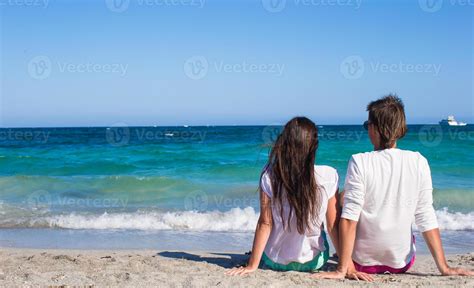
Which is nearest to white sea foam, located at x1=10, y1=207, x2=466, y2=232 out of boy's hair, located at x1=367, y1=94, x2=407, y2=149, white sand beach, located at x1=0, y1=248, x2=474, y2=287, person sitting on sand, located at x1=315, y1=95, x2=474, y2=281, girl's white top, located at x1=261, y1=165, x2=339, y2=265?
white sand beach, located at x1=0, y1=248, x2=474, y2=287

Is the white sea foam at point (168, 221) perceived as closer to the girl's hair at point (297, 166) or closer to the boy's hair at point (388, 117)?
the girl's hair at point (297, 166)

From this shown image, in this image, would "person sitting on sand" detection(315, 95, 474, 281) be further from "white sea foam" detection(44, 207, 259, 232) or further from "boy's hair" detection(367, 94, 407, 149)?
"white sea foam" detection(44, 207, 259, 232)

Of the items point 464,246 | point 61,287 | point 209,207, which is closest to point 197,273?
point 61,287

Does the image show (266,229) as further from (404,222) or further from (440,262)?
(440,262)

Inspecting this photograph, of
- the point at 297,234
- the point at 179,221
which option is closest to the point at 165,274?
the point at 297,234

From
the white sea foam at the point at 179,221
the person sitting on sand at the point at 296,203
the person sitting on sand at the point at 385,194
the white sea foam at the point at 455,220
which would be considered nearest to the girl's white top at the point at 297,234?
the person sitting on sand at the point at 296,203

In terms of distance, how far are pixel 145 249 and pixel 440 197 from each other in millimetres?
6650

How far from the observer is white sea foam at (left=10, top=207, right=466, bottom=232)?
8211 mm

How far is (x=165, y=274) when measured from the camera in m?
Answer: 4.40

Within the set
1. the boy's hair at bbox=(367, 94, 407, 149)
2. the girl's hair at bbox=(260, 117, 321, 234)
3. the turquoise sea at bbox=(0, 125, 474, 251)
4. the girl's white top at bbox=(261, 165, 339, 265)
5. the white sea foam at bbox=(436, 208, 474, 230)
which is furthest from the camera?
the white sea foam at bbox=(436, 208, 474, 230)

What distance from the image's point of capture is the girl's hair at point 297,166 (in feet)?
13.1

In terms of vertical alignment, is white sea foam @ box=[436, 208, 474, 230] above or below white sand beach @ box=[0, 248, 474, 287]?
below

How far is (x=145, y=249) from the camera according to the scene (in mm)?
6426

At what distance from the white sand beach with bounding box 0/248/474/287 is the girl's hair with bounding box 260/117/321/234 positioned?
0.56 m
